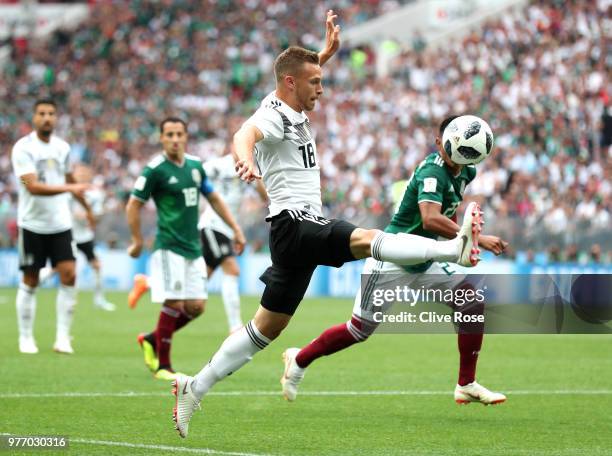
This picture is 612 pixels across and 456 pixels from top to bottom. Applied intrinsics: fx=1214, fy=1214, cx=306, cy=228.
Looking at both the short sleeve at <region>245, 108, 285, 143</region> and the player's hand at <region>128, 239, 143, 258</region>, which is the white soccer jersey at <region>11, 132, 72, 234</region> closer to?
the player's hand at <region>128, 239, 143, 258</region>

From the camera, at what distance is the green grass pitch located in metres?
7.98

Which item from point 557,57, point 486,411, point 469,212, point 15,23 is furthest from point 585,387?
point 15,23

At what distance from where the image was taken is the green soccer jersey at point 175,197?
11.8m

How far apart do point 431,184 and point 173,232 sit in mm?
3748

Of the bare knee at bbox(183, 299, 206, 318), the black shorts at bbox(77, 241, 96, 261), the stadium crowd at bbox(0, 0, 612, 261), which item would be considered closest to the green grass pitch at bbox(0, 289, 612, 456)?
the bare knee at bbox(183, 299, 206, 318)

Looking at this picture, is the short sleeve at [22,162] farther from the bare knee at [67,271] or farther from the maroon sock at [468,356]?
the maroon sock at [468,356]

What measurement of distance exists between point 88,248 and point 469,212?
46.8 feet

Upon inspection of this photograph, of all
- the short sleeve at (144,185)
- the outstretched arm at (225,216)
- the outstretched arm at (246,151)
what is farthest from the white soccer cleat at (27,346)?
the outstretched arm at (246,151)

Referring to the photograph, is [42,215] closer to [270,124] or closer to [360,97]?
[270,124]

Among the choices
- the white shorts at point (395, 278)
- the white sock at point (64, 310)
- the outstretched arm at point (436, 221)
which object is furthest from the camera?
the white sock at point (64, 310)

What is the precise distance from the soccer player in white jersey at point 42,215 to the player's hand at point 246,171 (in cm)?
652

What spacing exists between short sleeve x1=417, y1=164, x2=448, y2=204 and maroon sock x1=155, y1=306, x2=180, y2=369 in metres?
3.74

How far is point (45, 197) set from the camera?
44.8 ft

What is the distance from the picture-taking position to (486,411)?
9.70 metres
